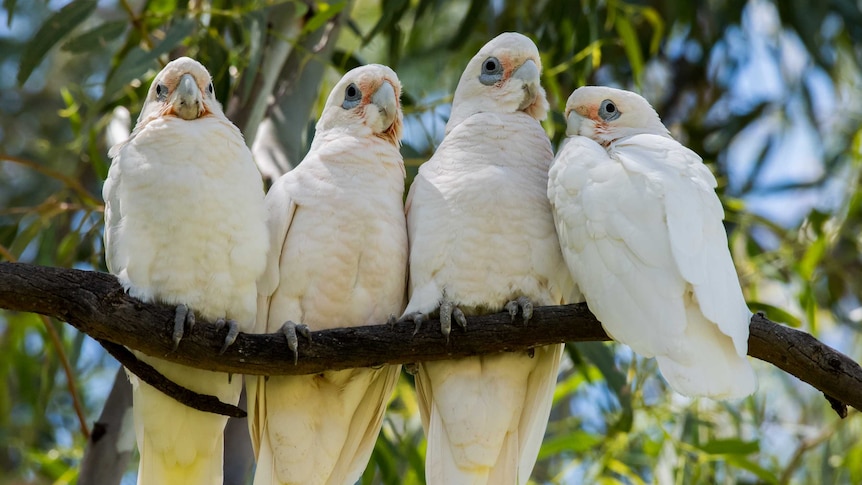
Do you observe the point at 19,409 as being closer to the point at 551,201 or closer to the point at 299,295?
the point at 299,295

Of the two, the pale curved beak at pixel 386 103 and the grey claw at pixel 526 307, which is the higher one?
the pale curved beak at pixel 386 103

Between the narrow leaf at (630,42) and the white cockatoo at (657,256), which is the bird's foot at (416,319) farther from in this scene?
the narrow leaf at (630,42)

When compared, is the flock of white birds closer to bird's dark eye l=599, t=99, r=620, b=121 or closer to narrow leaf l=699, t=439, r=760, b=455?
bird's dark eye l=599, t=99, r=620, b=121

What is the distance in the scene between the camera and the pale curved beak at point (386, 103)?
122 inches

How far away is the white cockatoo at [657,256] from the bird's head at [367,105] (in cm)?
54

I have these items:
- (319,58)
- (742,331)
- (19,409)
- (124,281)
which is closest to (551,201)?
(742,331)

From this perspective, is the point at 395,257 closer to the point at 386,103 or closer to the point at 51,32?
the point at 386,103

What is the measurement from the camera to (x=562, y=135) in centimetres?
407

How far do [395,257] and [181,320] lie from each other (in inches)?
24.0

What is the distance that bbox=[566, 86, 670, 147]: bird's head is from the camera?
310cm

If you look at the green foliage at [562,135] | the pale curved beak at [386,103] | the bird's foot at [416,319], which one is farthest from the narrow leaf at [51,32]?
the bird's foot at [416,319]

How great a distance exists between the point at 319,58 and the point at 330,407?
1.42 metres

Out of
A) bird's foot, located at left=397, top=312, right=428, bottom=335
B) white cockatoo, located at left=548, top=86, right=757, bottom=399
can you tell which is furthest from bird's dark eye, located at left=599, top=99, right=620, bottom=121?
A: bird's foot, located at left=397, top=312, right=428, bottom=335

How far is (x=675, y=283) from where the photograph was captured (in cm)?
259
